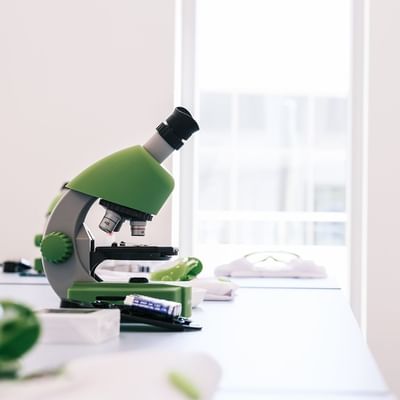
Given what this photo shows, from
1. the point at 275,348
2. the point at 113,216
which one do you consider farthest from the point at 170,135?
the point at 275,348

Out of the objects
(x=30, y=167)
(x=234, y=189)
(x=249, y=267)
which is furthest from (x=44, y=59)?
(x=249, y=267)

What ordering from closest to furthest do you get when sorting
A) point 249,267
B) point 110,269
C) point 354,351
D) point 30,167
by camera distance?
point 354,351 < point 110,269 < point 249,267 < point 30,167

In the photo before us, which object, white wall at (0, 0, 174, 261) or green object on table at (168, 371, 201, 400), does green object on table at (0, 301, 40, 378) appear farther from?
white wall at (0, 0, 174, 261)

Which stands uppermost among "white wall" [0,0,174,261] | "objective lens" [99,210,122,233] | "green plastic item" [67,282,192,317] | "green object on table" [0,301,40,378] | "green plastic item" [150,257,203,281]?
"white wall" [0,0,174,261]

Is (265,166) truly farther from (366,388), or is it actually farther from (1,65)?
(366,388)

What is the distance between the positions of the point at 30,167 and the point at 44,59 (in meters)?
0.49

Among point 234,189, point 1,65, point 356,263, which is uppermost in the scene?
point 1,65

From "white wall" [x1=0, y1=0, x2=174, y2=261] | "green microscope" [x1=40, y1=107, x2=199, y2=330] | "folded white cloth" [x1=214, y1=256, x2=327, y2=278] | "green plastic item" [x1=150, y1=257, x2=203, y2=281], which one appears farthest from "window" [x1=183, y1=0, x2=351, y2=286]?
"green microscope" [x1=40, y1=107, x2=199, y2=330]

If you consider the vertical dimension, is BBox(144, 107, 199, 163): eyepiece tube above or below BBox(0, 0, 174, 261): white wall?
below

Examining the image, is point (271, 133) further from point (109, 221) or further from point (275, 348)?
point (275, 348)

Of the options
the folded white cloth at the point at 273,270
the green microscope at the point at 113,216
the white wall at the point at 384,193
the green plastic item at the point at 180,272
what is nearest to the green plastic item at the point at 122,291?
the green microscope at the point at 113,216

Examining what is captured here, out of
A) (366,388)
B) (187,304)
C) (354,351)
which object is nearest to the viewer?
(366,388)

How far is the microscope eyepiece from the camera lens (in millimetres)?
1488

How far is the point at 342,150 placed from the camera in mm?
3797
